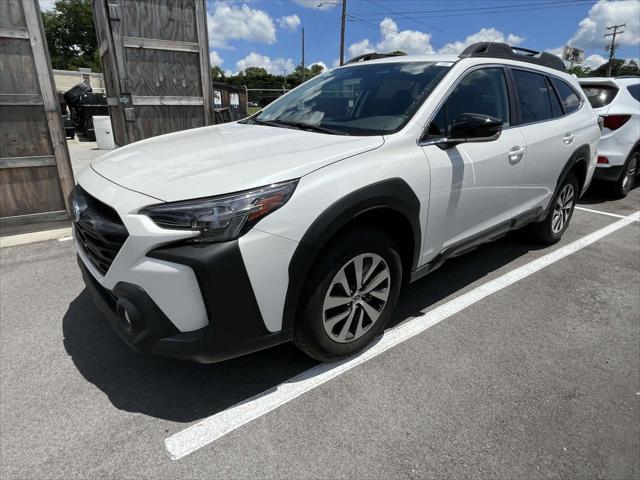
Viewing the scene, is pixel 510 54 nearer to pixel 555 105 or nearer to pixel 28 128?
pixel 555 105

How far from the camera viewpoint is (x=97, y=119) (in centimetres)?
1082

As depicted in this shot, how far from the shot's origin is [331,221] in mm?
2029

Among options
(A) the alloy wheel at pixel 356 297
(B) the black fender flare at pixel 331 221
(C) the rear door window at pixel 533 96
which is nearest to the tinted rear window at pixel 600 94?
(C) the rear door window at pixel 533 96

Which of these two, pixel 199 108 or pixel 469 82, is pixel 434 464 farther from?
pixel 199 108

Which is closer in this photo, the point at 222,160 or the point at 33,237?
the point at 222,160

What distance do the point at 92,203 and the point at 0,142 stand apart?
328 cm

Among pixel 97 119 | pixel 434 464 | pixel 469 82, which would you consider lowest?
pixel 434 464

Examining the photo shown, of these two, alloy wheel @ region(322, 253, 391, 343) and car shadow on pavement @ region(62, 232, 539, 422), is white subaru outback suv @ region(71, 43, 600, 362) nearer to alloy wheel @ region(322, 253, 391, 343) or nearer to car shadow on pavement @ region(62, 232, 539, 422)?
alloy wheel @ region(322, 253, 391, 343)

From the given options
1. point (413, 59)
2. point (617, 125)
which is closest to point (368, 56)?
point (413, 59)

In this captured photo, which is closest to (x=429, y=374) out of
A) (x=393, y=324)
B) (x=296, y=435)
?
(x=393, y=324)

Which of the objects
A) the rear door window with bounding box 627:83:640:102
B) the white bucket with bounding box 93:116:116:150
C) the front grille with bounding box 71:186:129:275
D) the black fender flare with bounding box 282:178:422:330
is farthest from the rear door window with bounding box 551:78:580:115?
the white bucket with bounding box 93:116:116:150

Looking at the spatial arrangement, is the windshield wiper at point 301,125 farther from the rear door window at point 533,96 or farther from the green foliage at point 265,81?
the green foliage at point 265,81

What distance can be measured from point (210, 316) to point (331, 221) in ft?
2.34

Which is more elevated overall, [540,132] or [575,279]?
[540,132]
